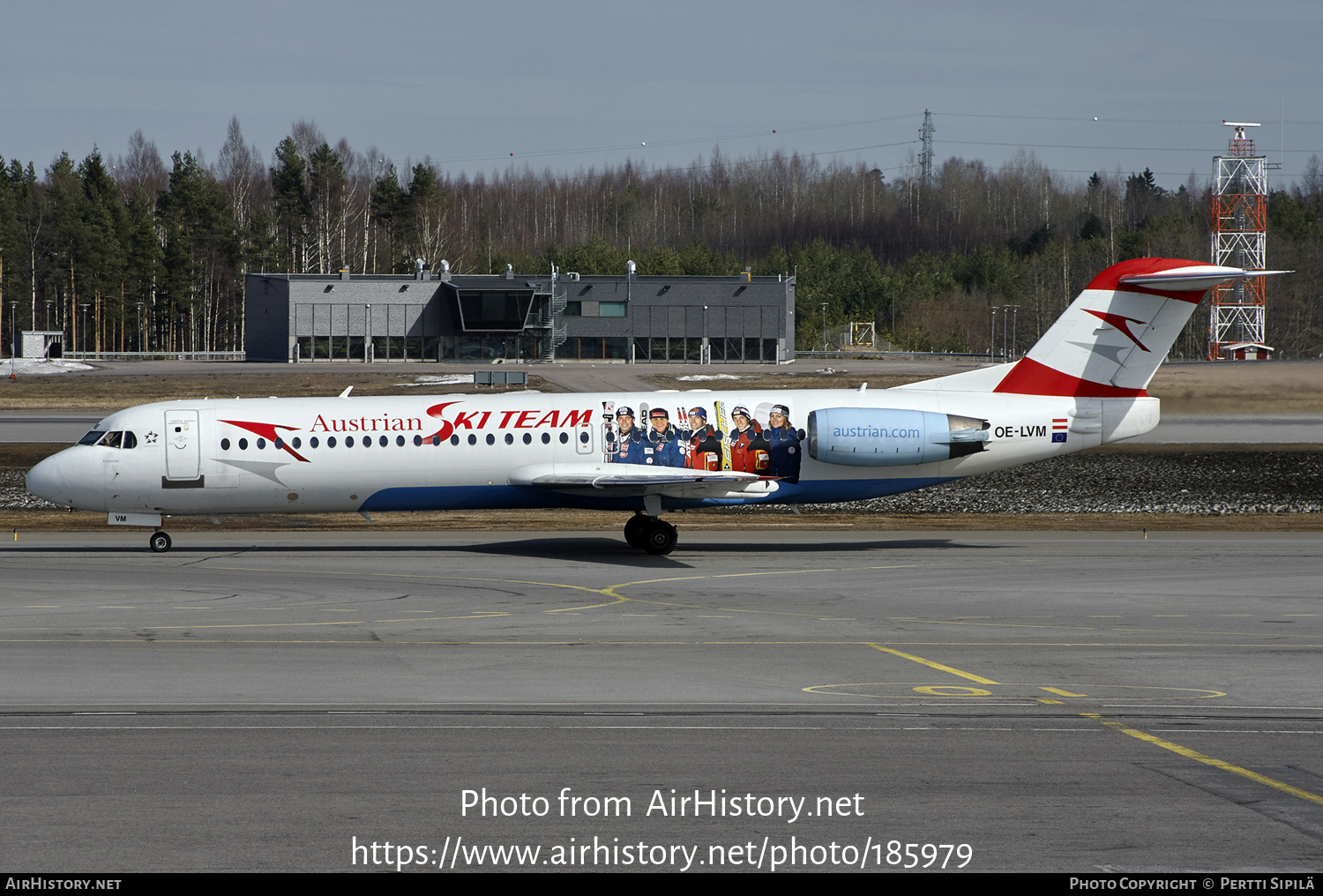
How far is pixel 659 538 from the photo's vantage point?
2752 cm

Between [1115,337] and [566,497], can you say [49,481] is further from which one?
[1115,337]

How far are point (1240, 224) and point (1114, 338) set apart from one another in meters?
72.7

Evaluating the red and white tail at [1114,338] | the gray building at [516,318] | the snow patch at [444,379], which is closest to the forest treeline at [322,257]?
the gray building at [516,318]

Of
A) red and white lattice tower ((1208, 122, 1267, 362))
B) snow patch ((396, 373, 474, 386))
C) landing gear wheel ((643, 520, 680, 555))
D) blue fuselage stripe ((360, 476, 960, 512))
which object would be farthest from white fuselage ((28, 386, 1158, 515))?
red and white lattice tower ((1208, 122, 1267, 362))

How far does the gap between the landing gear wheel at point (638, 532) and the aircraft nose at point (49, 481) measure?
13.0 m

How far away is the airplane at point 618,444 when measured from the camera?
27.3 meters

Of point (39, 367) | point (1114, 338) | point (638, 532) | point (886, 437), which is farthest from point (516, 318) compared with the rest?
point (1114, 338)

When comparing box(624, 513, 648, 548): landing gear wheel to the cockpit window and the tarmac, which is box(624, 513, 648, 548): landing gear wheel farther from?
the cockpit window

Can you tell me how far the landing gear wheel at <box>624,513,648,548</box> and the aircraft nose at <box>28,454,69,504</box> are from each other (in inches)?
513

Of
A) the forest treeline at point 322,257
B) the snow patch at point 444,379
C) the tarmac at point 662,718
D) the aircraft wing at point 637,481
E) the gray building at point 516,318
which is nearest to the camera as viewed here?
the tarmac at point 662,718

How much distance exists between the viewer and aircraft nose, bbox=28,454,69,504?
2716 centimetres

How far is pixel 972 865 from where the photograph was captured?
8.28 m

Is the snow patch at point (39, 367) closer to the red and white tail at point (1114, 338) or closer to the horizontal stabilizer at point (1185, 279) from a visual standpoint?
the red and white tail at point (1114, 338)

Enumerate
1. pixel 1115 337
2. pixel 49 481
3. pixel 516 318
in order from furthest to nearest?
pixel 516 318, pixel 1115 337, pixel 49 481
